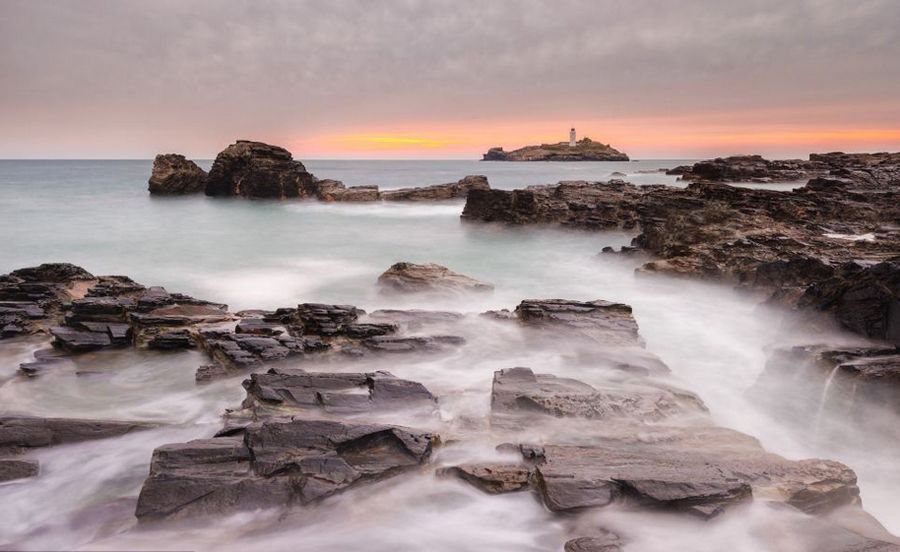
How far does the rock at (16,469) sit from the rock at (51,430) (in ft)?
1.32

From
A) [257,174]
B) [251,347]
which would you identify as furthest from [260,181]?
Answer: [251,347]

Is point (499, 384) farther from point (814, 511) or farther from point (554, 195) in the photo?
point (554, 195)

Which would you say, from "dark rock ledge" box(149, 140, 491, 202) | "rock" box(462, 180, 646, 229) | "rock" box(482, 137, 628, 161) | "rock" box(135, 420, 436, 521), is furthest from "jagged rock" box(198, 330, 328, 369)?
"rock" box(482, 137, 628, 161)

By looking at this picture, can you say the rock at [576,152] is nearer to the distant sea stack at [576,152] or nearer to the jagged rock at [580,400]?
the distant sea stack at [576,152]

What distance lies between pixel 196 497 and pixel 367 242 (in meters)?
18.7

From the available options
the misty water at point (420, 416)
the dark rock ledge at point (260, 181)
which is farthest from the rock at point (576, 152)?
the misty water at point (420, 416)

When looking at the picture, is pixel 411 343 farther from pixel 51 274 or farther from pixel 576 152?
pixel 576 152

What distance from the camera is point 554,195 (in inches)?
1059

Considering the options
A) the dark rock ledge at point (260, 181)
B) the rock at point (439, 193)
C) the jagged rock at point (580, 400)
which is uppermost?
the dark rock ledge at point (260, 181)

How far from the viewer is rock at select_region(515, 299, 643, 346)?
A: 31.6 feet

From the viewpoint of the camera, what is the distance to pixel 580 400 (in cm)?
696

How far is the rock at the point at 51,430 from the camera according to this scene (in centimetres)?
610

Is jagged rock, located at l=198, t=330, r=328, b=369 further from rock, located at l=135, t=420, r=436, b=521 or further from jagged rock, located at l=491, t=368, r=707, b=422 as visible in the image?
jagged rock, located at l=491, t=368, r=707, b=422

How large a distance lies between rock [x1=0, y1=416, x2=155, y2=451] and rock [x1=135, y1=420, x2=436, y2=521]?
4.97ft
